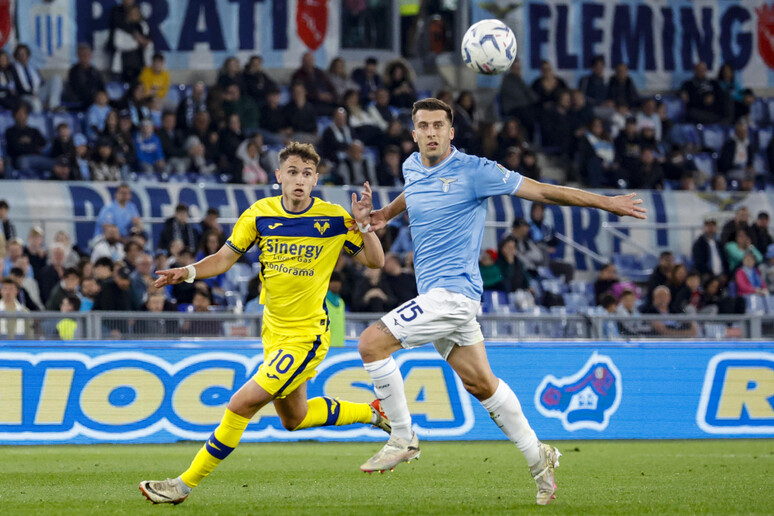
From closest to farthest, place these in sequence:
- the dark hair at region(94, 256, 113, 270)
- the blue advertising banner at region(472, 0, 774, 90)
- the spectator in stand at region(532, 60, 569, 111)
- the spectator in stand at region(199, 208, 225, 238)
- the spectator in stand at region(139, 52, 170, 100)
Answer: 1. the dark hair at region(94, 256, 113, 270)
2. the spectator in stand at region(199, 208, 225, 238)
3. the spectator in stand at region(139, 52, 170, 100)
4. the spectator in stand at region(532, 60, 569, 111)
5. the blue advertising banner at region(472, 0, 774, 90)

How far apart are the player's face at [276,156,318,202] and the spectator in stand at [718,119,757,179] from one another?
640 inches

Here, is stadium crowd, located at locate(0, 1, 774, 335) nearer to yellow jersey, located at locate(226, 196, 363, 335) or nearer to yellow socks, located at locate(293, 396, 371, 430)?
yellow socks, located at locate(293, 396, 371, 430)

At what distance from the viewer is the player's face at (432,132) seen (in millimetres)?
7328

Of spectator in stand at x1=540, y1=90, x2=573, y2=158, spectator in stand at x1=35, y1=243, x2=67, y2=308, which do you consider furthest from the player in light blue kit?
spectator in stand at x1=540, y1=90, x2=573, y2=158

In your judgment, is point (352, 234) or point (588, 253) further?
point (588, 253)

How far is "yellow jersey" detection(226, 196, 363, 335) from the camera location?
7586 mm

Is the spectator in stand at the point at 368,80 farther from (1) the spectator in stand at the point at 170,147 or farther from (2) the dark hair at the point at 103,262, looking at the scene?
(2) the dark hair at the point at 103,262

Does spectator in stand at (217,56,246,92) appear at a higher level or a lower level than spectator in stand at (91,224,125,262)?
higher

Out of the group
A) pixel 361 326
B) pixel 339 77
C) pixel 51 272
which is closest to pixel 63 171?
pixel 51 272

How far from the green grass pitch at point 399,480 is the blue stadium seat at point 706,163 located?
10.7 metres

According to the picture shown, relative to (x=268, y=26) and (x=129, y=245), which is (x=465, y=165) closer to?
(x=129, y=245)

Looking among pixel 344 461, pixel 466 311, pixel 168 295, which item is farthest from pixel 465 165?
pixel 168 295

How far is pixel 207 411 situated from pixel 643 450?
455 cm

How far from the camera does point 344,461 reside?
419 inches
